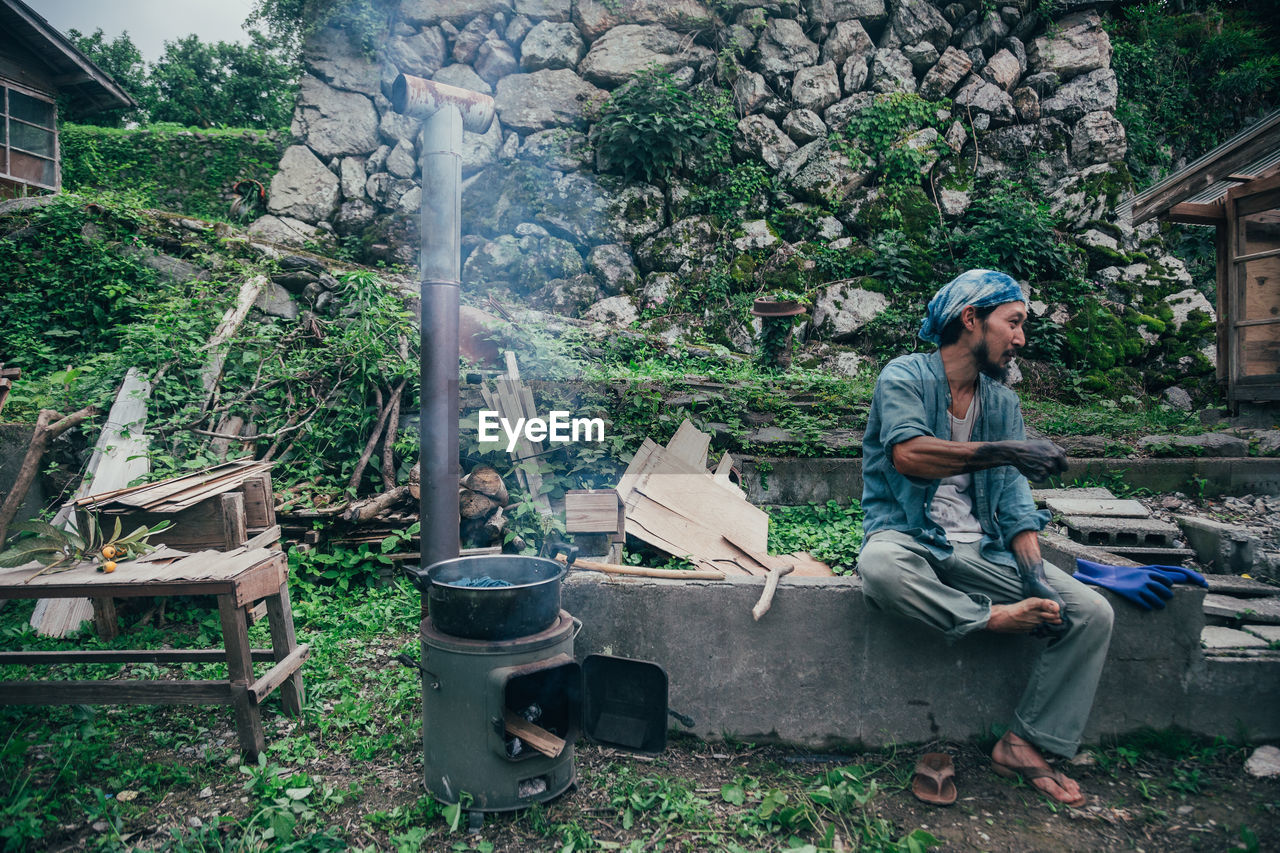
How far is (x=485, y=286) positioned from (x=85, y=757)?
343 inches

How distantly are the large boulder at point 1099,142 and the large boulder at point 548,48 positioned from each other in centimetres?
957

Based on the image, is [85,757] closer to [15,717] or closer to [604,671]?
[15,717]

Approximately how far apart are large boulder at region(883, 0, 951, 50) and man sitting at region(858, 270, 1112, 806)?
12384 mm

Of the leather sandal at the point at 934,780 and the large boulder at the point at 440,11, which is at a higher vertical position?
the large boulder at the point at 440,11

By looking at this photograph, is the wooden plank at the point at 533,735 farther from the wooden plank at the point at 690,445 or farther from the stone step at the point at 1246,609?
the stone step at the point at 1246,609

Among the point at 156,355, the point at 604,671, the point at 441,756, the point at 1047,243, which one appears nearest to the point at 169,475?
the point at 156,355

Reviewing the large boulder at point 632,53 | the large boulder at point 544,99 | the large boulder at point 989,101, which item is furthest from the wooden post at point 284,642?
the large boulder at point 989,101

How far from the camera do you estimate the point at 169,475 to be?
195 inches

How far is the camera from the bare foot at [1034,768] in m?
2.59

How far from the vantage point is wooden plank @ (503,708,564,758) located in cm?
248

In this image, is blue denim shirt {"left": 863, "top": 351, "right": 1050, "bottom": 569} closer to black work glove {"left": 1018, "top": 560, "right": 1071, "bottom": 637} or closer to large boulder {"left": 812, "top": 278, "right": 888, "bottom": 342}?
black work glove {"left": 1018, "top": 560, "right": 1071, "bottom": 637}

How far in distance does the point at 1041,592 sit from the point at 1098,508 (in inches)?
96.0

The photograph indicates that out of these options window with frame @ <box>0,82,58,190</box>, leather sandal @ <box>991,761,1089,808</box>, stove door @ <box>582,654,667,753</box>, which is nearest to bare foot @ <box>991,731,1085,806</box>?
leather sandal @ <box>991,761,1089,808</box>

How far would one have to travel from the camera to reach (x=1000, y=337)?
2906 mm
